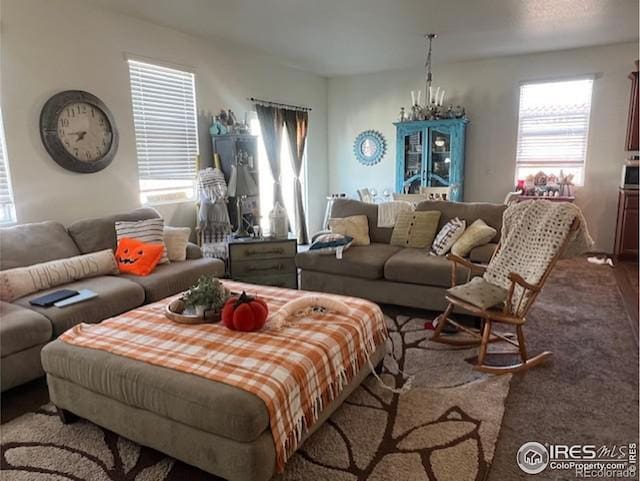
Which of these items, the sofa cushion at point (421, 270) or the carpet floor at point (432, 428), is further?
the sofa cushion at point (421, 270)

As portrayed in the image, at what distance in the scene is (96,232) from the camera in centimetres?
358

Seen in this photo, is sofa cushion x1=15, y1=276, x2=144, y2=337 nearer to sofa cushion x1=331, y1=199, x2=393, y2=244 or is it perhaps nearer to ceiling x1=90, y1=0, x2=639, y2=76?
sofa cushion x1=331, y1=199, x2=393, y2=244

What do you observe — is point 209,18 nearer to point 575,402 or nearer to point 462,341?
point 462,341

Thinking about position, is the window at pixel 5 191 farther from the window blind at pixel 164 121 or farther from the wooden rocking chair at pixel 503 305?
the wooden rocking chair at pixel 503 305

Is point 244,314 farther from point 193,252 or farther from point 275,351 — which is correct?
point 193,252

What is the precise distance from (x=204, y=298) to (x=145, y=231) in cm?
162

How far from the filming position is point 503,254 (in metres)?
3.06

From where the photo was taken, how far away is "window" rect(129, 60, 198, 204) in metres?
4.26

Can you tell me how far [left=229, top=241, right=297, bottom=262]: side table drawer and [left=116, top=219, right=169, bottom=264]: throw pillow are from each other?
1.98 feet

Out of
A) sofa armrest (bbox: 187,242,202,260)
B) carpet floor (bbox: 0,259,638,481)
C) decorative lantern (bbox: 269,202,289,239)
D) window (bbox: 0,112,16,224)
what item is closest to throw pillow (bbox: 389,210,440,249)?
decorative lantern (bbox: 269,202,289,239)

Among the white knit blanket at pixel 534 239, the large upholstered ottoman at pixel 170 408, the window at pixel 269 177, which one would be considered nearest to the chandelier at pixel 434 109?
the window at pixel 269 177

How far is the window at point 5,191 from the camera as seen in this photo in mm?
3294

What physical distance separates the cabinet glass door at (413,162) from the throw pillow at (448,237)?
2.57m

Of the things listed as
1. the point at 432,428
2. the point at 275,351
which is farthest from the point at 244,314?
the point at 432,428
